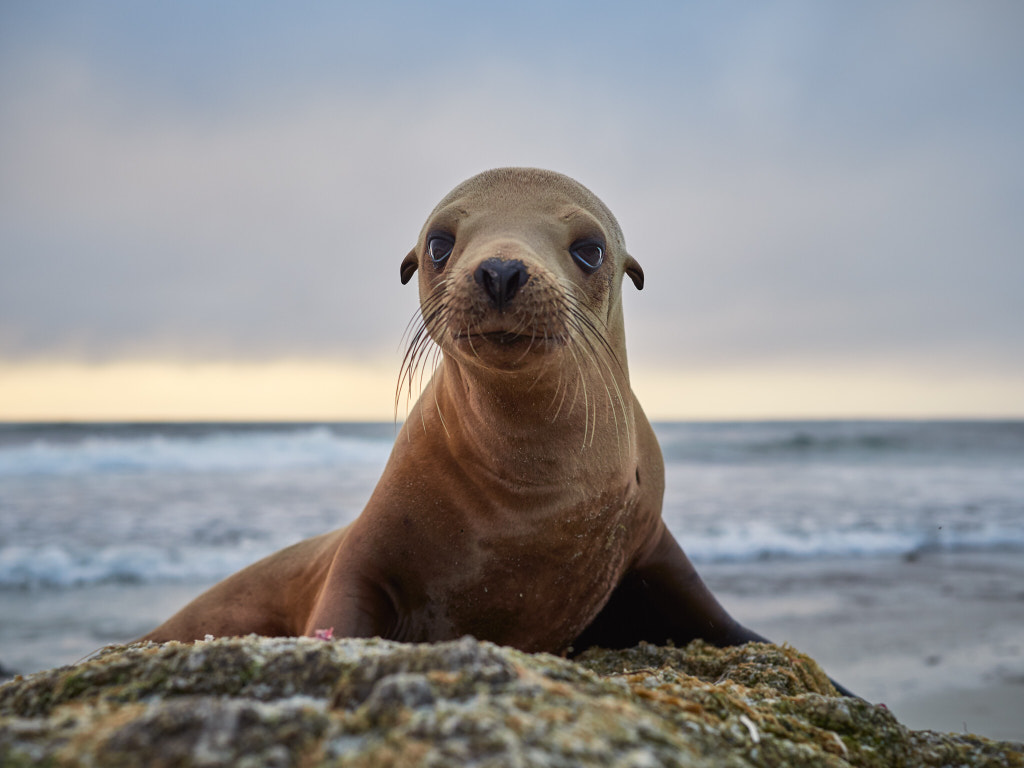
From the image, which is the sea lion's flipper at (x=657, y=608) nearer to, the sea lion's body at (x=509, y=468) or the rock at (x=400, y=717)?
the sea lion's body at (x=509, y=468)

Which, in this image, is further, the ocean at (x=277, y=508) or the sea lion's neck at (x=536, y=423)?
the ocean at (x=277, y=508)

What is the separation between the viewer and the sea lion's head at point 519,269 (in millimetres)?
2436

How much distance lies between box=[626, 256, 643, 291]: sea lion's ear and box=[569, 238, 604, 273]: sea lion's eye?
419 mm

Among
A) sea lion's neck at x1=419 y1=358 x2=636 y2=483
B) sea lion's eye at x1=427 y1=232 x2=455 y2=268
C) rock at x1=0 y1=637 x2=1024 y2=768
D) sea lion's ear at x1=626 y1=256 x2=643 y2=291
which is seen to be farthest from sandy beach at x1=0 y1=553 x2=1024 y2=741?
sea lion's eye at x1=427 y1=232 x2=455 y2=268

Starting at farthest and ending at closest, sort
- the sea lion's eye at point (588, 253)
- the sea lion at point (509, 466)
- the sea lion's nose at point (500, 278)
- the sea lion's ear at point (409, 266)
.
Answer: the sea lion's ear at point (409, 266) → the sea lion's eye at point (588, 253) → the sea lion at point (509, 466) → the sea lion's nose at point (500, 278)

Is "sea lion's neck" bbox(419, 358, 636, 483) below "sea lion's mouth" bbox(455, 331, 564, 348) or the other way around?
below

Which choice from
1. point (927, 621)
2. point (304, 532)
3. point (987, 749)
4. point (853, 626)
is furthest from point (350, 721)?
point (304, 532)

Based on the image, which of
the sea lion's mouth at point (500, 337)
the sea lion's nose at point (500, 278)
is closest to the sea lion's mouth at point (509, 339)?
the sea lion's mouth at point (500, 337)

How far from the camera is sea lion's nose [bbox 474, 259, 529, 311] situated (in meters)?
2.38

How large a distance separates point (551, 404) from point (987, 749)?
1.62 meters

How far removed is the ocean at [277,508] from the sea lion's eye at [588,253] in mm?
4822

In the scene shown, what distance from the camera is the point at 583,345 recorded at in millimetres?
2906

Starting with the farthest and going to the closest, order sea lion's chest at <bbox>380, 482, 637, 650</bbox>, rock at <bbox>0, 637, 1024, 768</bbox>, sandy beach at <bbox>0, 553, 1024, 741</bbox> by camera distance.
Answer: sandy beach at <bbox>0, 553, 1024, 741</bbox> < sea lion's chest at <bbox>380, 482, 637, 650</bbox> < rock at <bbox>0, 637, 1024, 768</bbox>

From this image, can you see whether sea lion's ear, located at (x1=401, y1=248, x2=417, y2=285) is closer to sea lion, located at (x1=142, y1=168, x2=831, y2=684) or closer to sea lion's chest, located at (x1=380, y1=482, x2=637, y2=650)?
sea lion, located at (x1=142, y1=168, x2=831, y2=684)
